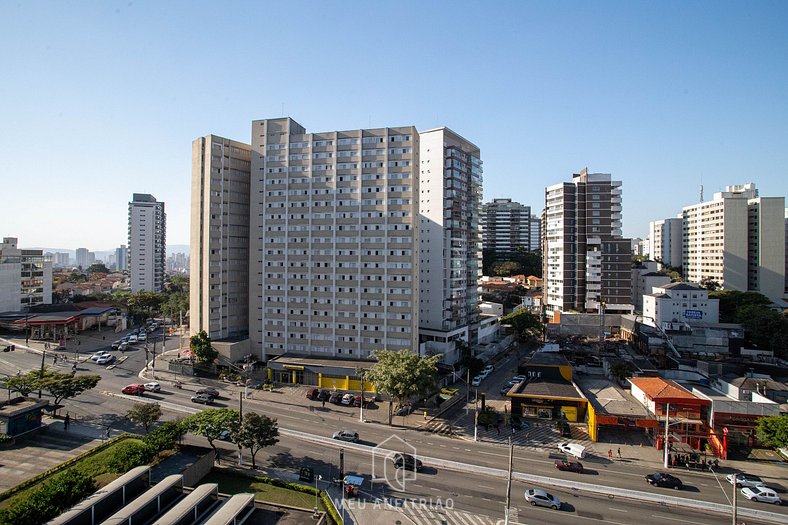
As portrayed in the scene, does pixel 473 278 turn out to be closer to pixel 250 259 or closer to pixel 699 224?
pixel 250 259

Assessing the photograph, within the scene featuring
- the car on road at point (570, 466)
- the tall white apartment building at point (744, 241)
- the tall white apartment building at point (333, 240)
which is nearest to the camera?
the car on road at point (570, 466)

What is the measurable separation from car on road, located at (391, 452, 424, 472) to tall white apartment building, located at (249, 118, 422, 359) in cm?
2984

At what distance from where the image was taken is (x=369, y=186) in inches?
3014

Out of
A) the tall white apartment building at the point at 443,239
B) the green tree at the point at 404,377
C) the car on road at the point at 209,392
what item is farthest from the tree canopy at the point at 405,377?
the tall white apartment building at the point at 443,239

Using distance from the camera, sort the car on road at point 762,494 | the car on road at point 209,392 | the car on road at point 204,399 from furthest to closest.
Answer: the car on road at point 209,392
the car on road at point 204,399
the car on road at point 762,494

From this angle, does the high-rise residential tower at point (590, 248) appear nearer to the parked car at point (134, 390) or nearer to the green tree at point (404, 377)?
the green tree at point (404, 377)

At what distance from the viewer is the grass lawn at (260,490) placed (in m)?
36.1

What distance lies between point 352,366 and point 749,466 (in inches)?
1953

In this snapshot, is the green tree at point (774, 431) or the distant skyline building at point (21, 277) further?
the distant skyline building at point (21, 277)

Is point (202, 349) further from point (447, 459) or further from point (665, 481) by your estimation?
point (665, 481)

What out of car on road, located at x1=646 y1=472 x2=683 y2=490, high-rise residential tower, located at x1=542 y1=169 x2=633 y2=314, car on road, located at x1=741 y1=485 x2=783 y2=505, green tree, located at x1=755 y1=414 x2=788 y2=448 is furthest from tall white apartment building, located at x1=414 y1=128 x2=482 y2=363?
car on road, located at x1=741 y1=485 x2=783 y2=505

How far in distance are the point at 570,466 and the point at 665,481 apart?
26.4 ft

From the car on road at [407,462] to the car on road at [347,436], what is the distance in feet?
21.0

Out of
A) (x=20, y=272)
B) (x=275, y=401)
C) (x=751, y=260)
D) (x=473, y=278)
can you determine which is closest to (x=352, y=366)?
(x=275, y=401)
